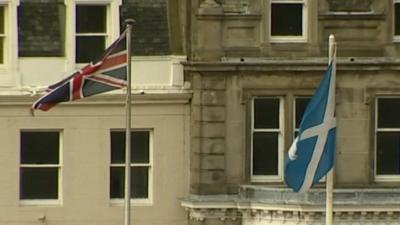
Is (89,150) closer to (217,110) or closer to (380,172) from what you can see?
(217,110)

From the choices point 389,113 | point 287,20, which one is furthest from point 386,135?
point 287,20

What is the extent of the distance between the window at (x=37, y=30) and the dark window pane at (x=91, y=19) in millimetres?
565

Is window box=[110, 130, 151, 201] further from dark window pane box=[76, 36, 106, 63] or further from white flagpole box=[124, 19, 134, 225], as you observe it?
white flagpole box=[124, 19, 134, 225]

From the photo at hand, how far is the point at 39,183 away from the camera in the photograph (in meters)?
41.6

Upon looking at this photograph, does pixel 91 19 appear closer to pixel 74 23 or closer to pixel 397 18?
pixel 74 23

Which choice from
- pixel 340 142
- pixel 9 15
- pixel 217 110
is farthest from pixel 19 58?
pixel 340 142

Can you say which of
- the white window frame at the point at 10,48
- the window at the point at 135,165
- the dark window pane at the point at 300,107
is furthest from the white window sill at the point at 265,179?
the white window frame at the point at 10,48

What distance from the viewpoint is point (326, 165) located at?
3569cm

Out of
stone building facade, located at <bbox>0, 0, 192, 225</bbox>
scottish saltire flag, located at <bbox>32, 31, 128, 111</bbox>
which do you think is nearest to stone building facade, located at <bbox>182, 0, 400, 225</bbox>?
stone building facade, located at <bbox>0, 0, 192, 225</bbox>

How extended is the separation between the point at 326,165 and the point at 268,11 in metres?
6.41

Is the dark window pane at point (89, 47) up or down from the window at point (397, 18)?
down

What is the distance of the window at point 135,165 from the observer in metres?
41.7

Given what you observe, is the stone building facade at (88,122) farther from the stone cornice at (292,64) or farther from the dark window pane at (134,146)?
the stone cornice at (292,64)

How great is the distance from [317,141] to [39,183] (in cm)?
832
